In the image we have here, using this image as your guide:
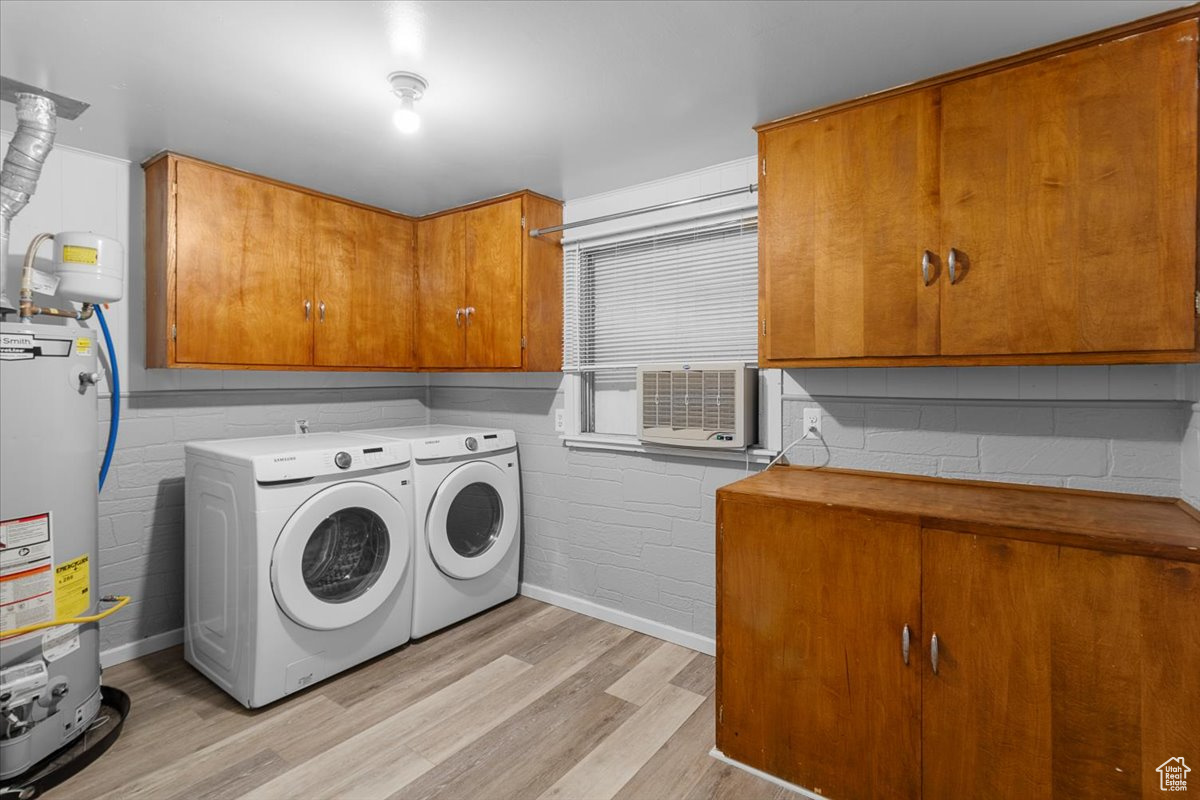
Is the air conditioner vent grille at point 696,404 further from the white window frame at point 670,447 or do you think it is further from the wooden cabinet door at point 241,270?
the wooden cabinet door at point 241,270

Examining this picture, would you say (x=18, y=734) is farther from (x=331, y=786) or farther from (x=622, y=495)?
(x=622, y=495)

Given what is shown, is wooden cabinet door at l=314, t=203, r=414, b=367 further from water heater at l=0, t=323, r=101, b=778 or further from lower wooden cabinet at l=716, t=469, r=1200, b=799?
lower wooden cabinet at l=716, t=469, r=1200, b=799

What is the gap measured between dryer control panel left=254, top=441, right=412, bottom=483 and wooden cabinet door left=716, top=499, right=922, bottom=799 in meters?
1.52

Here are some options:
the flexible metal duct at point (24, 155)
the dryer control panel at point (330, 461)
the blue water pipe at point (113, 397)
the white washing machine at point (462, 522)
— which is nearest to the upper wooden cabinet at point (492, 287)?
the white washing machine at point (462, 522)

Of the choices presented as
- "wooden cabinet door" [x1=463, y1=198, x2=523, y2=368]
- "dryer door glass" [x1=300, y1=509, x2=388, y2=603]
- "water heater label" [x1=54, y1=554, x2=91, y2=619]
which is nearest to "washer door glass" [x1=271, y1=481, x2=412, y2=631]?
"dryer door glass" [x1=300, y1=509, x2=388, y2=603]

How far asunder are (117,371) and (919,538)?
120 inches

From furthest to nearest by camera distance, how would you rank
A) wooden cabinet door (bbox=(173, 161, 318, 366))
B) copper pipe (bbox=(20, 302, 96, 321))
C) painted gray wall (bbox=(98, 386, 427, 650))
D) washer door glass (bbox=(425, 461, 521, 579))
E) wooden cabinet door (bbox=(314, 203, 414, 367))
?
1. wooden cabinet door (bbox=(314, 203, 414, 367))
2. washer door glass (bbox=(425, 461, 521, 579))
3. painted gray wall (bbox=(98, 386, 427, 650))
4. wooden cabinet door (bbox=(173, 161, 318, 366))
5. copper pipe (bbox=(20, 302, 96, 321))

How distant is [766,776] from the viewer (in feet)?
6.03

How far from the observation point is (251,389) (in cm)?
298

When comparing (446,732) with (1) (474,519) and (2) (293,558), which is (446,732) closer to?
(2) (293,558)

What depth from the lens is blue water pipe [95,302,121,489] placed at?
2318 mm

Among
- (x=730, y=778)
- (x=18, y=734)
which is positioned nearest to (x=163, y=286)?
(x=18, y=734)

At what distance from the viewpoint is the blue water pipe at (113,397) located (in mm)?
2318

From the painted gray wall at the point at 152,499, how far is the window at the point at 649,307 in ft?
5.85
